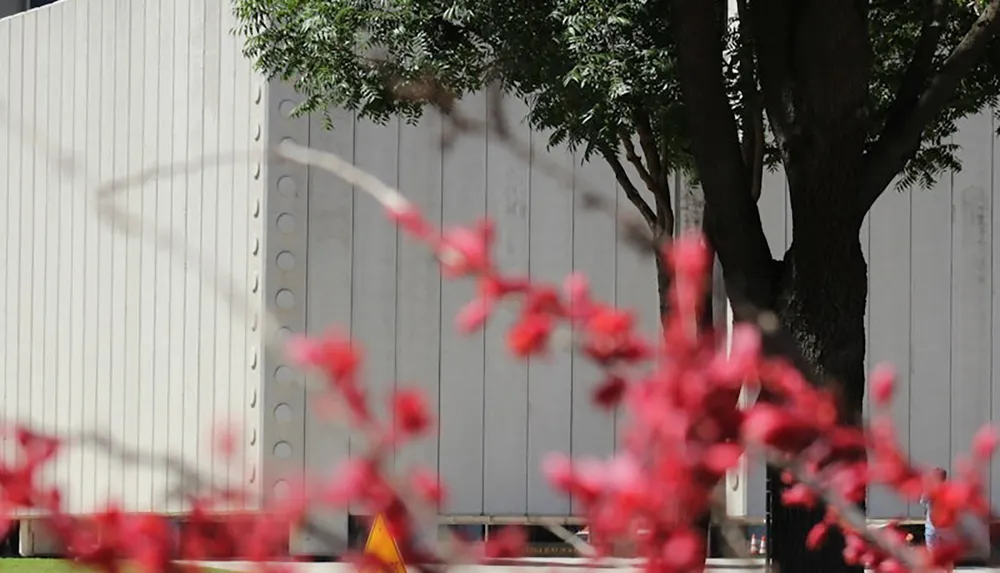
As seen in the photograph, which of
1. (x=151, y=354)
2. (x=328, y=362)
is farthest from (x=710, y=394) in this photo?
(x=151, y=354)

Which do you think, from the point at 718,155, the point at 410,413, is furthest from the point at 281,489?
the point at 718,155

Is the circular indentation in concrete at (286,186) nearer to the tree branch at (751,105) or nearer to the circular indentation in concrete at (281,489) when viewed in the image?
the tree branch at (751,105)

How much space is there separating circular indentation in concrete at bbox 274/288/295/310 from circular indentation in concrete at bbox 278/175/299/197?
0.94 metres

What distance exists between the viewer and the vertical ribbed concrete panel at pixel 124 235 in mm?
17859

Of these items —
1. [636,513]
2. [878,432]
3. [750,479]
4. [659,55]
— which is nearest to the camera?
[636,513]

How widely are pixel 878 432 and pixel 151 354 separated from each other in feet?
55.6

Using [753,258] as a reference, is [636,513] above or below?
below

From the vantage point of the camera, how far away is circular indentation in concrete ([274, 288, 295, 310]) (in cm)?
1739

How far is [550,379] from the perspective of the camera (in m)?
17.7

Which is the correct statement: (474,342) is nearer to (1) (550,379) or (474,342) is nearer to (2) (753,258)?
(1) (550,379)

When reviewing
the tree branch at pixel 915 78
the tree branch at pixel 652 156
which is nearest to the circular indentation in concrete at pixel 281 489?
the tree branch at pixel 915 78

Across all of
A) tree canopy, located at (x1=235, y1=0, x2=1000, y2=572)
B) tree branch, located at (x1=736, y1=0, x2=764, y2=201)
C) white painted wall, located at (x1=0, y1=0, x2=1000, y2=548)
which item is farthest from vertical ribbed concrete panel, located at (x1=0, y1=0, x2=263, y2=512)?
tree branch, located at (x1=736, y1=0, x2=764, y2=201)

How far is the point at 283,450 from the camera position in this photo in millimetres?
17156

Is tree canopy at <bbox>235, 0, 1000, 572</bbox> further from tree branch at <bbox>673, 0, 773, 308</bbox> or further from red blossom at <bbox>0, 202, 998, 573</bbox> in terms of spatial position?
red blossom at <bbox>0, 202, 998, 573</bbox>
